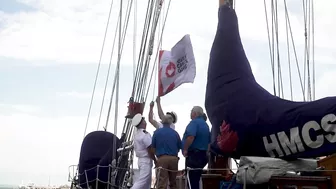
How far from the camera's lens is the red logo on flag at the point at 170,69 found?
10.4m

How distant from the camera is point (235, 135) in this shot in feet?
19.3

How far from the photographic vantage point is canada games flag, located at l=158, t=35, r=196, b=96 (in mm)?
10070

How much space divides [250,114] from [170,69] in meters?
4.77

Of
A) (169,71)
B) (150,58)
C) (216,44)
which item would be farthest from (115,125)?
(216,44)

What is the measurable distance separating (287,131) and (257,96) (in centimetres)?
72

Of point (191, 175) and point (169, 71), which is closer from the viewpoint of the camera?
point (191, 175)

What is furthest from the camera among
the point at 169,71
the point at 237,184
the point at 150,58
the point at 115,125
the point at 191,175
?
the point at 150,58

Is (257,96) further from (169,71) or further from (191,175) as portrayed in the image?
(169,71)

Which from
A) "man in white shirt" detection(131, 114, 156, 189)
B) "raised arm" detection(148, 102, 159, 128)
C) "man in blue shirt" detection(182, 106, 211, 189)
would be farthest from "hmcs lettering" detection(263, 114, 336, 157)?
"raised arm" detection(148, 102, 159, 128)

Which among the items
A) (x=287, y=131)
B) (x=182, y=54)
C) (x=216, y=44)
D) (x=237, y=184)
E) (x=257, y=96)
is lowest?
(x=237, y=184)

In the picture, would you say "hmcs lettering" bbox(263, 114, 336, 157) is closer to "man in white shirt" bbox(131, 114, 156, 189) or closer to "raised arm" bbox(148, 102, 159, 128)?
"man in white shirt" bbox(131, 114, 156, 189)

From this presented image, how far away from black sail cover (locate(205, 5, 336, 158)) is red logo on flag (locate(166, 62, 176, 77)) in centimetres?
338

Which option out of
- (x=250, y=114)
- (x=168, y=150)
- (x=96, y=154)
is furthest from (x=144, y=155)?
(x=250, y=114)

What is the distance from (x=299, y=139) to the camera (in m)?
5.31
